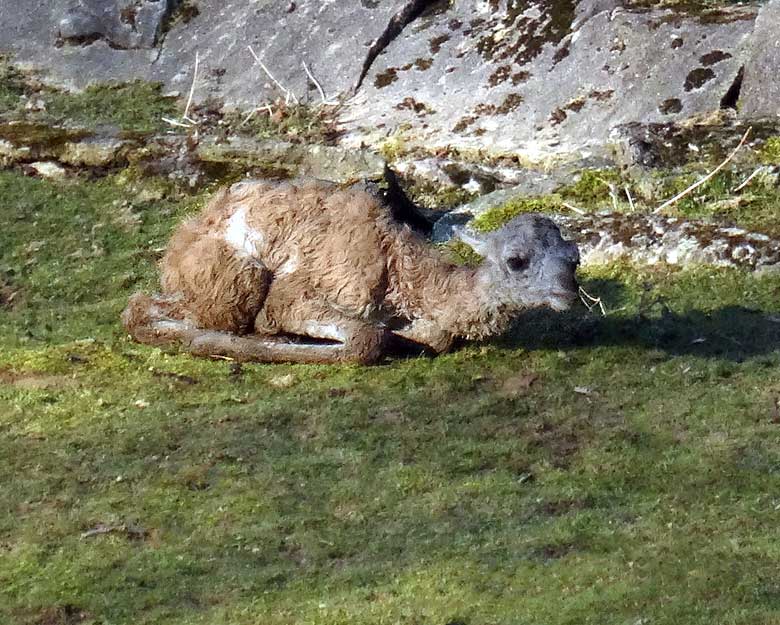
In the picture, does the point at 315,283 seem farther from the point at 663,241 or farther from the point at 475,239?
the point at 663,241

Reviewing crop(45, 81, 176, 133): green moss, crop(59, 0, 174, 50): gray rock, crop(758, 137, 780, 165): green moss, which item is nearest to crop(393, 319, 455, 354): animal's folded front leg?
crop(758, 137, 780, 165): green moss

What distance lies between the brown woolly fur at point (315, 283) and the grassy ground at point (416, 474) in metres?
0.21

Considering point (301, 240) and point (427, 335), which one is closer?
point (427, 335)

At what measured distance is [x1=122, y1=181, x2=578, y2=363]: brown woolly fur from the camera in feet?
28.6

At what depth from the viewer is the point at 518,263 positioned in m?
8.30

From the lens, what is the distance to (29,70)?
16156 millimetres

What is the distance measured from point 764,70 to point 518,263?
5239 mm

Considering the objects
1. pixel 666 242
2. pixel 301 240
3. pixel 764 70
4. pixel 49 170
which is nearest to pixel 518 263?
pixel 301 240

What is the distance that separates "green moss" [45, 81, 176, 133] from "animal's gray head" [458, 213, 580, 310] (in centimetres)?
690

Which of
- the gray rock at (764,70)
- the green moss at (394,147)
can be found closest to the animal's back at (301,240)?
the green moss at (394,147)

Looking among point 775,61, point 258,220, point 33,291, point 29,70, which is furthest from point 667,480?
point 29,70

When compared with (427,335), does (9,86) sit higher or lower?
higher

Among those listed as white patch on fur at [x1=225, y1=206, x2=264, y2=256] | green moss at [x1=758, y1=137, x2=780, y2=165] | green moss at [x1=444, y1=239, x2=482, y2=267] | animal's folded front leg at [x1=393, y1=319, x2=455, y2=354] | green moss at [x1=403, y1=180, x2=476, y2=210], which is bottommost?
green moss at [x1=758, y1=137, x2=780, y2=165]

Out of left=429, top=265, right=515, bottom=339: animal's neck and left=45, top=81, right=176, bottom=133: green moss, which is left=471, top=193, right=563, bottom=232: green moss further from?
left=45, top=81, right=176, bottom=133: green moss
